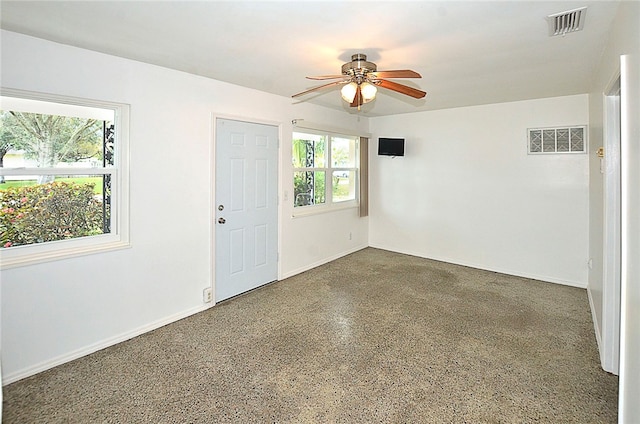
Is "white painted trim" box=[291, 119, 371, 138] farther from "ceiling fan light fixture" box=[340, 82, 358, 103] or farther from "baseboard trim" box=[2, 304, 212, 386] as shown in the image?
"baseboard trim" box=[2, 304, 212, 386]

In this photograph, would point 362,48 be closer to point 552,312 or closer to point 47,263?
point 47,263

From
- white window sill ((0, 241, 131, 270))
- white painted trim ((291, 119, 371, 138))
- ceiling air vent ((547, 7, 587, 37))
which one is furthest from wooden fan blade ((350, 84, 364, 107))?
white window sill ((0, 241, 131, 270))

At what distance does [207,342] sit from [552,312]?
3479mm

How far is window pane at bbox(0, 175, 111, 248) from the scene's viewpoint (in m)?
2.44

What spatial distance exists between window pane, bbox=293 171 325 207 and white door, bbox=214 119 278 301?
22.0 inches

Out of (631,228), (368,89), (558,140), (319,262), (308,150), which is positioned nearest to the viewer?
(631,228)

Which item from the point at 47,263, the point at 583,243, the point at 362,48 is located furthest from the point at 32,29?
the point at 583,243

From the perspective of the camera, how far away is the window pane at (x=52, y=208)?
7.99 ft

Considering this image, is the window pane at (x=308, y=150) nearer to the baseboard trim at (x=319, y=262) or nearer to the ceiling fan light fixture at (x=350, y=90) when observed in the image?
the baseboard trim at (x=319, y=262)

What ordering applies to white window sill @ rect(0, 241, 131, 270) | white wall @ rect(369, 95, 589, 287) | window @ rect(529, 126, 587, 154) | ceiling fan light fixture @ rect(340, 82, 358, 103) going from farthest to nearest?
white wall @ rect(369, 95, 589, 287)
window @ rect(529, 126, 587, 154)
ceiling fan light fixture @ rect(340, 82, 358, 103)
white window sill @ rect(0, 241, 131, 270)

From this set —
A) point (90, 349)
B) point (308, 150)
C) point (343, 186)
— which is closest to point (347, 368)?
point (90, 349)

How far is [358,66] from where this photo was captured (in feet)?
8.82

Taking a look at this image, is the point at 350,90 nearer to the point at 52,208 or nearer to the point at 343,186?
the point at 52,208

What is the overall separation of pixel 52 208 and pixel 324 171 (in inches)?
Answer: 140
